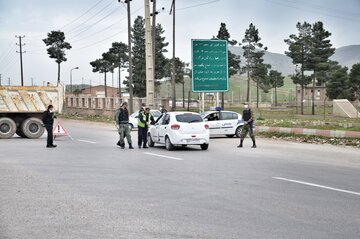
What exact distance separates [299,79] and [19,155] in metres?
72.6

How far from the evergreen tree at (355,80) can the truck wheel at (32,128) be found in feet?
280

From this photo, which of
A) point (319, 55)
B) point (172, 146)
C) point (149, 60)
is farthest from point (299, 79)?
point (172, 146)

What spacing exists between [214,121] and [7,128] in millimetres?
10353

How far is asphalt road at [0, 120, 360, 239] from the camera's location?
22.4 ft

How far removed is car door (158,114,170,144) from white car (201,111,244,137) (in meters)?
6.80

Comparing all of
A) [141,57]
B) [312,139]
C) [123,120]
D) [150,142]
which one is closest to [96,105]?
[141,57]

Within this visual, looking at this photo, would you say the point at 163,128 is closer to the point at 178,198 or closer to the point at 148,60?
the point at 178,198

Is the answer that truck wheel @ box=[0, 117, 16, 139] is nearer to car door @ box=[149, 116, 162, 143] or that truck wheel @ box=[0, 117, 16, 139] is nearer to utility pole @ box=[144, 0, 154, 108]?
car door @ box=[149, 116, 162, 143]

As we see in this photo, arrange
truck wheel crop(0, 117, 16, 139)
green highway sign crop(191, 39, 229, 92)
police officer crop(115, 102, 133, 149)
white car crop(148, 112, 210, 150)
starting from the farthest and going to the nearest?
1. green highway sign crop(191, 39, 229, 92)
2. truck wheel crop(0, 117, 16, 139)
3. police officer crop(115, 102, 133, 149)
4. white car crop(148, 112, 210, 150)

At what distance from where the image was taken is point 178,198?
9.15 m

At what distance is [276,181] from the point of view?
36.7 ft

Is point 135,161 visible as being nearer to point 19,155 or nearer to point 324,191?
point 19,155

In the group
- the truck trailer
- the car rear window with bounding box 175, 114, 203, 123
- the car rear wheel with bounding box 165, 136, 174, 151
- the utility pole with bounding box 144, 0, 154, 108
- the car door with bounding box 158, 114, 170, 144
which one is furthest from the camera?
the utility pole with bounding box 144, 0, 154, 108

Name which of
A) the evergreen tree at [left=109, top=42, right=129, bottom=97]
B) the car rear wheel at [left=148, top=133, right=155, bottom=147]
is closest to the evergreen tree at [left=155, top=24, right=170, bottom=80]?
the evergreen tree at [left=109, top=42, right=129, bottom=97]
